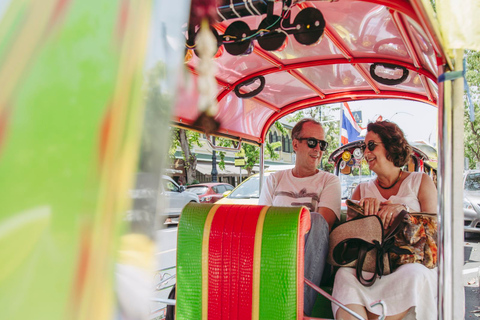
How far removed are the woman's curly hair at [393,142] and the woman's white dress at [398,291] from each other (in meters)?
0.91

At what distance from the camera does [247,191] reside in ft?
26.1

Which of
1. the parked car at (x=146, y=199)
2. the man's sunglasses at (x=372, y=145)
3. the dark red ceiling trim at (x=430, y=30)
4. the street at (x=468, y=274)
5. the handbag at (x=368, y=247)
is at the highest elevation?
the dark red ceiling trim at (x=430, y=30)

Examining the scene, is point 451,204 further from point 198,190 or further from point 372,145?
point 198,190

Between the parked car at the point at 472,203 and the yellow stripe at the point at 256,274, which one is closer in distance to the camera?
the yellow stripe at the point at 256,274

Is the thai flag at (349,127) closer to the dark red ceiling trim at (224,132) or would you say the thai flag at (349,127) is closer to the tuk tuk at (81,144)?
the dark red ceiling trim at (224,132)

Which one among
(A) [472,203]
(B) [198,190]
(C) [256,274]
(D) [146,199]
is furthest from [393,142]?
(B) [198,190]

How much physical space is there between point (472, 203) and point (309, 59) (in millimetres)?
6823

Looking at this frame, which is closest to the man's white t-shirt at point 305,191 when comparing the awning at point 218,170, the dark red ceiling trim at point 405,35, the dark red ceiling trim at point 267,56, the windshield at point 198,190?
the dark red ceiling trim at point 267,56

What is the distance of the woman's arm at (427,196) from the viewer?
8.45ft

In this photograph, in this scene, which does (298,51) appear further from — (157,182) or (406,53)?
(157,182)

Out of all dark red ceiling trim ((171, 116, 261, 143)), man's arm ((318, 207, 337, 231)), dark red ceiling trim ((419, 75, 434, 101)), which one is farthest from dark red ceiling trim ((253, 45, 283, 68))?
man's arm ((318, 207, 337, 231))

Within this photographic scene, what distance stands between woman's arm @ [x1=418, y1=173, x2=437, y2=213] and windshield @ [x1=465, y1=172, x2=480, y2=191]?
726 cm

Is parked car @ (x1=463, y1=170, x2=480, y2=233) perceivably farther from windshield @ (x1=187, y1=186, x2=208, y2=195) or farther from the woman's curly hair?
windshield @ (x1=187, y1=186, x2=208, y2=195)

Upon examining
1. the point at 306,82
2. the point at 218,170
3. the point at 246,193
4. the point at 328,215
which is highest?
the point at 218,170
